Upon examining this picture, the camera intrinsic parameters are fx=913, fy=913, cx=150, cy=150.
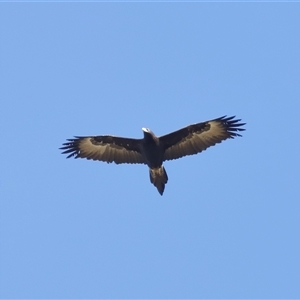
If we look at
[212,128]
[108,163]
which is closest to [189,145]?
[212,128]

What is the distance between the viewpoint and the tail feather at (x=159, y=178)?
96.6ft

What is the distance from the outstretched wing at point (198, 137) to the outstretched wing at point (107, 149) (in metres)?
1.06

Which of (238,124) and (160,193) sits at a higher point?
(238,124)

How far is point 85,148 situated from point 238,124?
5289 mm

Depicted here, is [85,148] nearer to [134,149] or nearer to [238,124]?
[134,149]

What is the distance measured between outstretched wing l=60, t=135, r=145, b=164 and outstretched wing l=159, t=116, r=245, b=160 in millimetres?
1060

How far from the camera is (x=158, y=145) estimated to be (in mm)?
29672

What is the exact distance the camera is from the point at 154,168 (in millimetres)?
29781

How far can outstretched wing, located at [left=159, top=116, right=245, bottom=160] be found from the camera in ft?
98.3

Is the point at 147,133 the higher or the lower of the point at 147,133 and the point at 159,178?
the higher

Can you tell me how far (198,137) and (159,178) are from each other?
6.35ft

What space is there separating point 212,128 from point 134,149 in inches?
106

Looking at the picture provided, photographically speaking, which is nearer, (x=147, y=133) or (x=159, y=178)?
(x=147, y=133)

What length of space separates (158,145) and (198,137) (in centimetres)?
141
